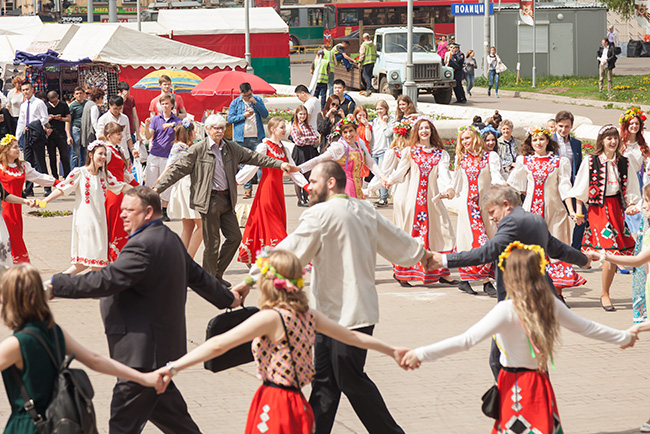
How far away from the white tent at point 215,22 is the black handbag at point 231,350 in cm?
2974

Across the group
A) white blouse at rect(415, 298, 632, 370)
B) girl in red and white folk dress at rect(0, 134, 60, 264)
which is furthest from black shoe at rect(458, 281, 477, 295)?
white blouse at rect(415, 298, 632, 370)

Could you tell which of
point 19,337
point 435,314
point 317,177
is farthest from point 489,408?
point 435,314

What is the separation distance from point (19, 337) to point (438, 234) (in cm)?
787

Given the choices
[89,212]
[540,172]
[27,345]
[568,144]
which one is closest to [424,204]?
[540,172]

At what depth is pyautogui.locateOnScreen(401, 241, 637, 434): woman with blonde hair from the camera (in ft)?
16.8

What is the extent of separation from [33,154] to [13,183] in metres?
7.47

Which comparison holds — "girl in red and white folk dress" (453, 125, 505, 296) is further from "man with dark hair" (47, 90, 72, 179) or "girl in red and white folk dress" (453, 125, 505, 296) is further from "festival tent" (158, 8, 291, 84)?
"festival tent" (158, 8, 291, 84)

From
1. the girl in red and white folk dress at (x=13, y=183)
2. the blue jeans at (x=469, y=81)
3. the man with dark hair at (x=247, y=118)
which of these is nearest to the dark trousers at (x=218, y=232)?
the girl in red and white folk dress at (x=13, y=183)

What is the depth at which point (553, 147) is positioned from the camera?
35.7 ft

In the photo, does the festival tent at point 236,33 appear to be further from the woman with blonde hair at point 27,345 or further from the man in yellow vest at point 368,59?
the woman with blonde hair at point 27,345

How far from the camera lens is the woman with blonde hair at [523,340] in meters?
5.13

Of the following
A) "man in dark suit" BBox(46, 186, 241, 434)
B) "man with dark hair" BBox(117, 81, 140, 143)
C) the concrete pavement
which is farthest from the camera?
"man with dark hair" BBox(117, 81, 140, 143)

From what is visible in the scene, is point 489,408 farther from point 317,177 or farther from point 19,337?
point 19,337

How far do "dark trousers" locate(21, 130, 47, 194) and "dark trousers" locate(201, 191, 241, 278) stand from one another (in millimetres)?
8387
